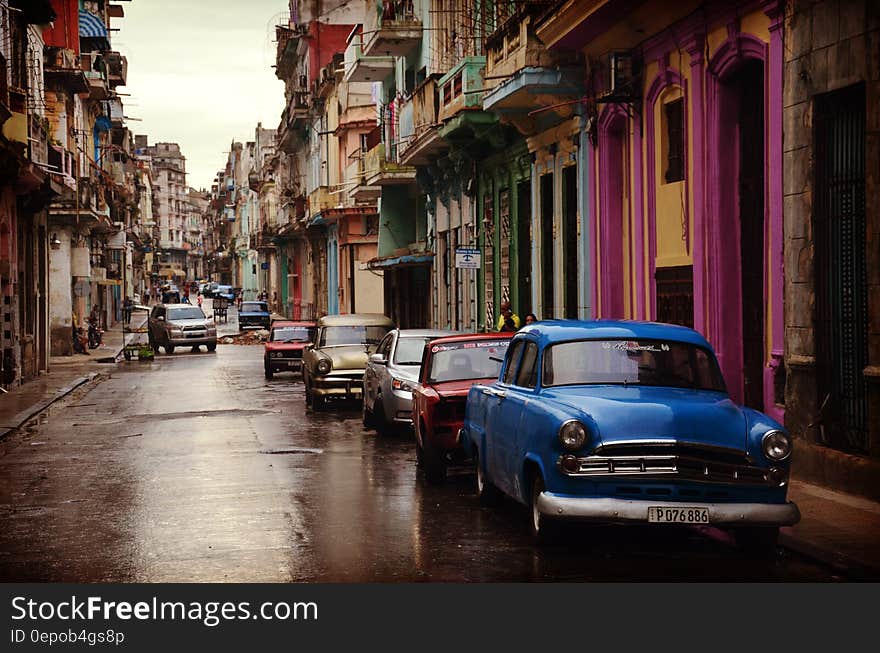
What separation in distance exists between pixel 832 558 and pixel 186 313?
146ft

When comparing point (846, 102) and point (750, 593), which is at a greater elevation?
point (846, 102)

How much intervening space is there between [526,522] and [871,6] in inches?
225

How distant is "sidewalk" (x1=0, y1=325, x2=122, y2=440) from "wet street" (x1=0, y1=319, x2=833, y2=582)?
3.06 m

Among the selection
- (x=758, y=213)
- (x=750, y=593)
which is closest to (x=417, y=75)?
(x=758, y=213)

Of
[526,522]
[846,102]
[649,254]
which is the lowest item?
[526,522]

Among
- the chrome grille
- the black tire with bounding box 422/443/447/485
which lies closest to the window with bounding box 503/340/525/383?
the chrome grille

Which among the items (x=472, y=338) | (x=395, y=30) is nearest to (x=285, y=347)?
(x=395, y=30)

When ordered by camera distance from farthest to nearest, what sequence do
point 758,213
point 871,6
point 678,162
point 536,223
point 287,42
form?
point 287,42 → point 536,223 → point 678,162 → point 758,213 → point 871,6

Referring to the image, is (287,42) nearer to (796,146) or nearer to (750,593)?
(796,146)

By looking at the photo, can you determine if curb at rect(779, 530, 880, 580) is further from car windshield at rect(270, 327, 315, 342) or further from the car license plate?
car windshield at rect(270, 327, 315, 342)

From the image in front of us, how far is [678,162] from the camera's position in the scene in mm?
19469

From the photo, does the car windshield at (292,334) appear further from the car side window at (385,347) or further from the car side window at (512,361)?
the car side window at (512,361)

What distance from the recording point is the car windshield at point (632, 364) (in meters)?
10.4

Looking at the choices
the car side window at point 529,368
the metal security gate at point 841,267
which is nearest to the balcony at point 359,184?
the metal security gate at point 841,267
